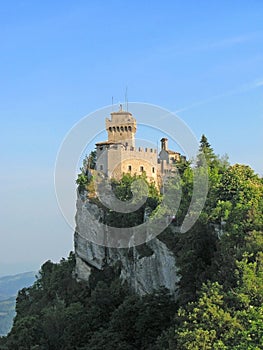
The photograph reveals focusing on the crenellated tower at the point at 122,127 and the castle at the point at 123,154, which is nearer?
the castle at the point at 123,154

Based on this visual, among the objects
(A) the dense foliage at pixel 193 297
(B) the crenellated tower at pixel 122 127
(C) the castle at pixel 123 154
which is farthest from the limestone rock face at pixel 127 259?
(B) the crenellated tower at pixel 122 127

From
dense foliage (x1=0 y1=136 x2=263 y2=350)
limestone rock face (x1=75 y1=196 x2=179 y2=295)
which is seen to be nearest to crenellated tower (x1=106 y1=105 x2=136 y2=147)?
dense foliage (x1=0 y1=136 x2=263 y2=350)

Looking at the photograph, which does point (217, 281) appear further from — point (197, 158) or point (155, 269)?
point (197, 158)

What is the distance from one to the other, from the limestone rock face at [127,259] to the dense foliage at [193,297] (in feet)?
2.86

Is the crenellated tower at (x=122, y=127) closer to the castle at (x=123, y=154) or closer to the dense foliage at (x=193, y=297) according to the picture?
the castle at (x=123, y=154)

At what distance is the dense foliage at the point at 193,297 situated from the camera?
2597 cm

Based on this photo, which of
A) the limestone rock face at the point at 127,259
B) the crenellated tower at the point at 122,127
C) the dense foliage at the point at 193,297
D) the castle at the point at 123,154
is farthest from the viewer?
the crenellated tower at the point at 122,127

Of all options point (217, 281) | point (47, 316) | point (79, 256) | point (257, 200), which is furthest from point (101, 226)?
point (217, 281)

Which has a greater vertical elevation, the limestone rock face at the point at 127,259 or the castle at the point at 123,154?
the castle at the point at 123,154

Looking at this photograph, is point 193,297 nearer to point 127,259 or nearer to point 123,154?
point 127,259

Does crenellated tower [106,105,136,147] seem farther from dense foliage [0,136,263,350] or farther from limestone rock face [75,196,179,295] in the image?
limestone rock face [75,196,179,295]

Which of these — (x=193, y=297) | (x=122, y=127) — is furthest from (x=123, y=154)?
(x=193, y=297)

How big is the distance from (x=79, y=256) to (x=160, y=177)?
10666 millimetres

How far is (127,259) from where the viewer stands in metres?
49.3
